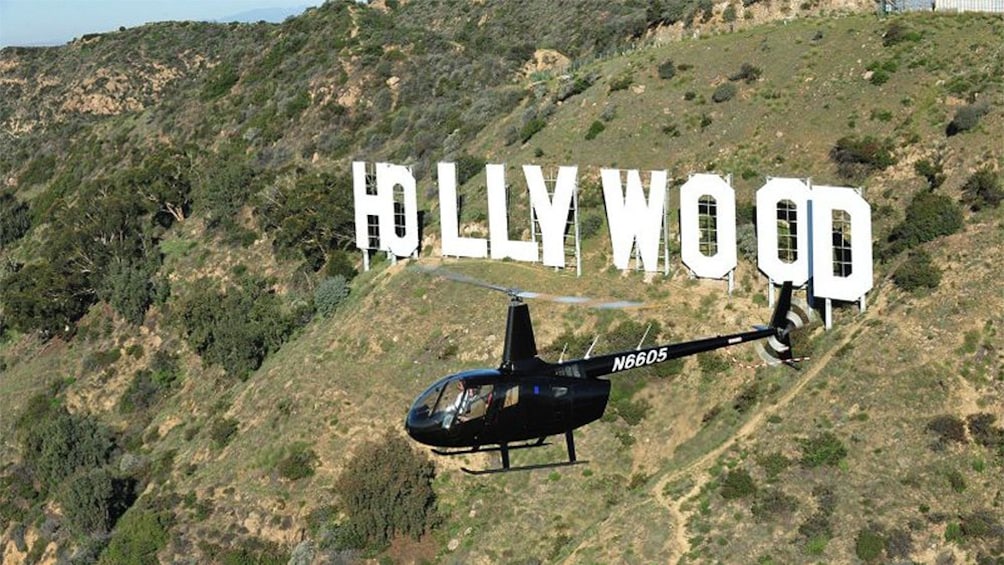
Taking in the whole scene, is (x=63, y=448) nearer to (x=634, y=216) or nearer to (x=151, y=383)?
(x=151, y=383)

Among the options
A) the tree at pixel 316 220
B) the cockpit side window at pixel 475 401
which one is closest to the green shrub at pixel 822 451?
the cockpit side window at pixel 475 401

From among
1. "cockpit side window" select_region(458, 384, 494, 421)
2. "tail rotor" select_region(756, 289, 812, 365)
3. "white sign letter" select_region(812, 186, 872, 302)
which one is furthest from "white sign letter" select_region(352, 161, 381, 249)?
"cockpit side window" select_region(458, 384, 494, 421)

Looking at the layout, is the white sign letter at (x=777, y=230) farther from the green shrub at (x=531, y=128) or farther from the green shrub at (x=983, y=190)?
the green shrub at (x=531, y=128)

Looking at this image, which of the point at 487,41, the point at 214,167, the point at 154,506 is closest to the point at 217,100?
the point at 214,167

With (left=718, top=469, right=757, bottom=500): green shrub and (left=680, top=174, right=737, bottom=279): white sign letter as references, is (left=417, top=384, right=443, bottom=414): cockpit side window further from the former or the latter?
(left=680, top=174, right=737, bottom=279): white sign letter

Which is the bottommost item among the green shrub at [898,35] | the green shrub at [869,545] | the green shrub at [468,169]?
the green shrub at [869,545]

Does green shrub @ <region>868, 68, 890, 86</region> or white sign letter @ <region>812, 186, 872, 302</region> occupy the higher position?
green shrub @ <region>868, 68, 890, 86</region>
